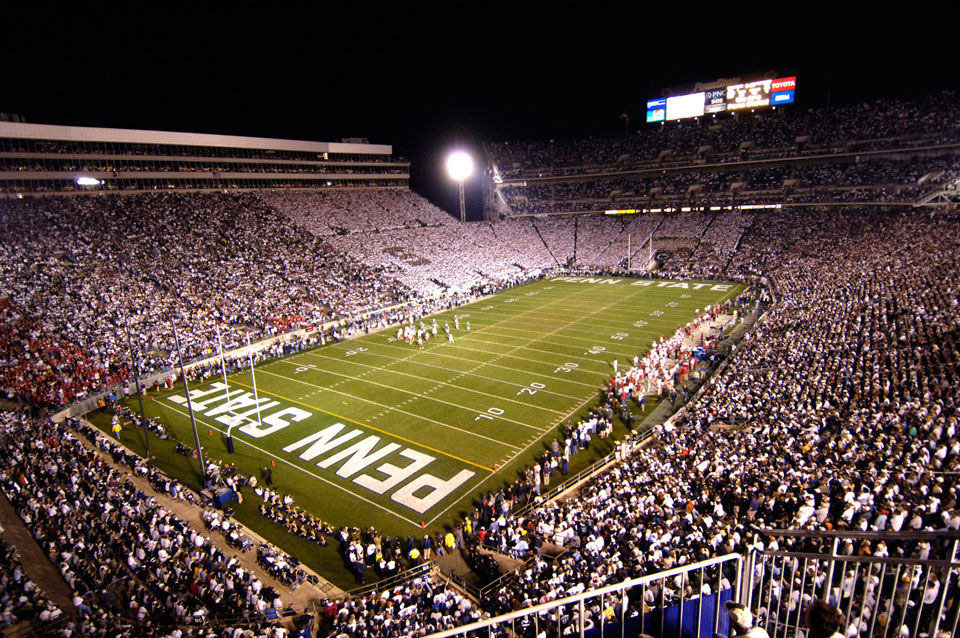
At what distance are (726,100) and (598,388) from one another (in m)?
51.9

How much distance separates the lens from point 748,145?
198 ft

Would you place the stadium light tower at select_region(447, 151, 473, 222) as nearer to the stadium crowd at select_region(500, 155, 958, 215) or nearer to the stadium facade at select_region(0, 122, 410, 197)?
the stadium facade at select_region(0, 122, 410, 197)

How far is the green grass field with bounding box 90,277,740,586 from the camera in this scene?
14.4m

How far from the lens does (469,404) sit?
805 inches

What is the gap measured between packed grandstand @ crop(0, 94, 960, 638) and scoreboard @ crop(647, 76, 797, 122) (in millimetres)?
4217

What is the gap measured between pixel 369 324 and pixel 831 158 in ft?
165

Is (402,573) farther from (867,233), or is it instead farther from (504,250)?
(504,250)

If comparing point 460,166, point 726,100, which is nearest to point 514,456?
point 460,166

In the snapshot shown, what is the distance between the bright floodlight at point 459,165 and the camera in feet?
208

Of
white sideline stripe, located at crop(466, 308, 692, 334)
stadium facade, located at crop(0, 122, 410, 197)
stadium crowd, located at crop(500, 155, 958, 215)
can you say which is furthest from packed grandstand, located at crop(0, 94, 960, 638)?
white sideline stripe, located at crop(466, 308, 692, 334)

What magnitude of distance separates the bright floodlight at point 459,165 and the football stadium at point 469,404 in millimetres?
11387

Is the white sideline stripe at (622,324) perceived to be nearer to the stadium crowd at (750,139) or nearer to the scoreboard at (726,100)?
the stadium crowd at (750,139)

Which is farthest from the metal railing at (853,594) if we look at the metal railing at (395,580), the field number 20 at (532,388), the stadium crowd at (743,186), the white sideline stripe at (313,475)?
the stadium crowd at (743,186)

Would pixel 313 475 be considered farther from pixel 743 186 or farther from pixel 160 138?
pixel 743 186
